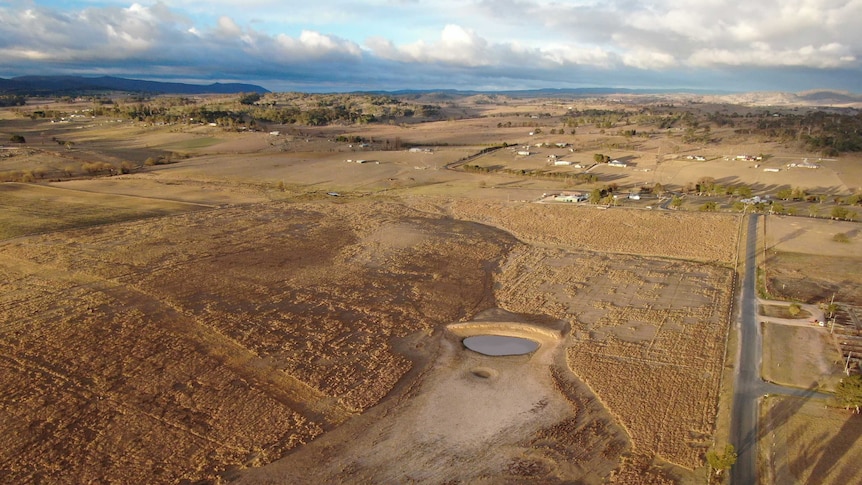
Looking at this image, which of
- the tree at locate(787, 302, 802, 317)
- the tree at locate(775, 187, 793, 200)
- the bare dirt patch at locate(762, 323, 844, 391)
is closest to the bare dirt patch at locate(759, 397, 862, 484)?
the bare dirt patch at locate(762, 323, 844, 391)

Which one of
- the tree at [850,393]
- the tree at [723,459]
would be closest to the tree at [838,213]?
the tree at [850,393]

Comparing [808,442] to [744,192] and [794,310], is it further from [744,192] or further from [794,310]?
[744,192]

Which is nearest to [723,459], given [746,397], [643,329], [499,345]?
[746,397]

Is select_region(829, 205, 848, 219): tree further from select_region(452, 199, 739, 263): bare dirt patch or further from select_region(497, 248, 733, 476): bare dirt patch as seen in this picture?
select_region(497, 248, 733, 476): bare dirt patch

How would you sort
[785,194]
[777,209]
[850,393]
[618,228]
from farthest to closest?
[785,194]
[777,209]
[618,228]
[850,393]

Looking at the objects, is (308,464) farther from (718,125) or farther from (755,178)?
(718,125)

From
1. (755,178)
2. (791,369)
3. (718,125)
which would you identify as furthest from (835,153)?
(791,369)

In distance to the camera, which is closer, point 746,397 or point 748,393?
point 746,397
